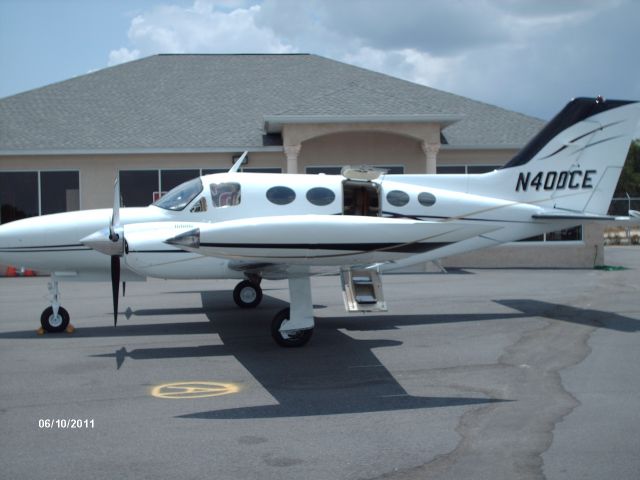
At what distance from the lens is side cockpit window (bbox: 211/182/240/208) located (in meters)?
10.3

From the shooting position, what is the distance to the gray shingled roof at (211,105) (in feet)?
70.8

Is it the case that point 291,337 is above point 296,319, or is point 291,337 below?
below

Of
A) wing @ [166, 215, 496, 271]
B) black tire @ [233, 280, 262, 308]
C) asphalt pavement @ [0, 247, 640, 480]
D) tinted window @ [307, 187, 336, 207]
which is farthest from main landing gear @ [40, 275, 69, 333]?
tinted window @ [307, 187, 336, 207]

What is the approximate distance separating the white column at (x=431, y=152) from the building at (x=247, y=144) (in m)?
0.04

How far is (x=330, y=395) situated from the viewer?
689 centimetres

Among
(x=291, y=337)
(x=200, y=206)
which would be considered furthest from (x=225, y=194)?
(x=291, y=337)

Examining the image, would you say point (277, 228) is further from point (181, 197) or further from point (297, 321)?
point (181, 197)

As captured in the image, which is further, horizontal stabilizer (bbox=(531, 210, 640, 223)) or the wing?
horizontal stabilizer (bbox=(531, 210, 640, 223))

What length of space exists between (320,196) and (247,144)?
459 inches

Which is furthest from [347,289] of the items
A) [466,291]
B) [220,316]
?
[466,291]

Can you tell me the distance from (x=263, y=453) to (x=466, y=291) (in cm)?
1080

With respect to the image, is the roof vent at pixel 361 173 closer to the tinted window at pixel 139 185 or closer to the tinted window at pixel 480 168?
the tinted window at pixel 139 185
